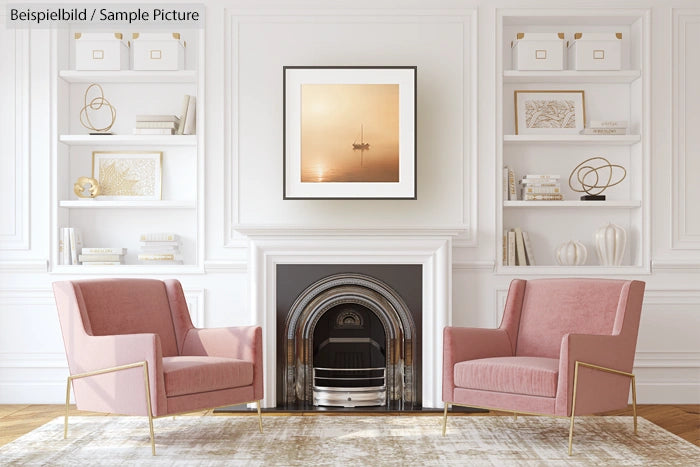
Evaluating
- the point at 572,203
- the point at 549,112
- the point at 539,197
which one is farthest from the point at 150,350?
the point at 549,112

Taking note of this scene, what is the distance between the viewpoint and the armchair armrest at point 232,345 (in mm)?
4254

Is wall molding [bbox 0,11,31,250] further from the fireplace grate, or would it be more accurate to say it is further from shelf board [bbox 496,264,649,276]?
shelf board [bbox 496,264,649,276]

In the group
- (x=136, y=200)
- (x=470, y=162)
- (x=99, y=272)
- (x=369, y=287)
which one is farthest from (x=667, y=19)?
(x=99, y=272)

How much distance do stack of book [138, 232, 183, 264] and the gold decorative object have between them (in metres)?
0.46

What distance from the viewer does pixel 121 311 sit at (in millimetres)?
4297

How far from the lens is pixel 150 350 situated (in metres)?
3.75

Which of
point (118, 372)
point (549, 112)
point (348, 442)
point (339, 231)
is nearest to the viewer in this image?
point (118, 372)

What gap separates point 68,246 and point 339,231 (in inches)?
72.3

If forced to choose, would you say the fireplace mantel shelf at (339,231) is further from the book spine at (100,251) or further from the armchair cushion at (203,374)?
the armchair cushion at (203,374)

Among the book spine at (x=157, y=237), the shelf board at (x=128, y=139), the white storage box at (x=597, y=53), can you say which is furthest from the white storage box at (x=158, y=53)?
the white storage box at (x=597, y=53)

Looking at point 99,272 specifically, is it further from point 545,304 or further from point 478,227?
point 545,304

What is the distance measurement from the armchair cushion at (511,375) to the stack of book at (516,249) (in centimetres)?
118

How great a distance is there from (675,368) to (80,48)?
4496mm

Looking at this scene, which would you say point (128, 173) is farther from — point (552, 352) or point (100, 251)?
point (552, 352)
